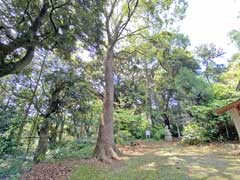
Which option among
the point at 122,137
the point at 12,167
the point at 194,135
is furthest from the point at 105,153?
the point at 194,135

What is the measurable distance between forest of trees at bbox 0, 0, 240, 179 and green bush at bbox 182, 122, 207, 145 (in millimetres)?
69

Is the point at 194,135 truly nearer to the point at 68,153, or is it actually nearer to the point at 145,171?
the point at 145,171

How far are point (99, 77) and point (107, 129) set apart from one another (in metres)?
6.45

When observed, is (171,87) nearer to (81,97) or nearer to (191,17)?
(191,17)

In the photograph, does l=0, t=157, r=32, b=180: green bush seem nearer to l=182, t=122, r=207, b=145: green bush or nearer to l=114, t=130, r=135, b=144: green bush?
l=114, t=130, r=135, b=144: green bush

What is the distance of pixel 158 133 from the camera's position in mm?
16062

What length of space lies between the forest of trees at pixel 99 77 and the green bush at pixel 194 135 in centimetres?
7

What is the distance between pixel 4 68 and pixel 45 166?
3.55 m

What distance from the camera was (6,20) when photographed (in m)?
6.47

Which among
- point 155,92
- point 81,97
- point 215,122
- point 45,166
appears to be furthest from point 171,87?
point 45,166

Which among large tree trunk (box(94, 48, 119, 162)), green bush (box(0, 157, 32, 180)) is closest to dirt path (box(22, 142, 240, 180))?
green bush (box(0, 157, 32, 180))

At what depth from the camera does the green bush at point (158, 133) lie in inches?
625

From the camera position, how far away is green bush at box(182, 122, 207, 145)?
11031 mm

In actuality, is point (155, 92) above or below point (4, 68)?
above
